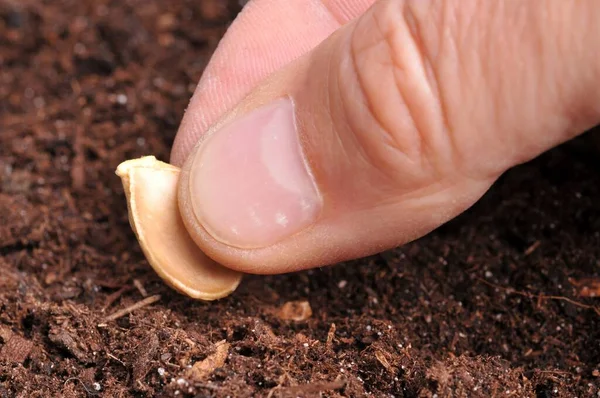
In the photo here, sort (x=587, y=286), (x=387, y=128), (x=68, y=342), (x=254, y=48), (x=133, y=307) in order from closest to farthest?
1. (x=387, y=128)
2. (x=68, y=342)
3. (x=133, y=307)
4. (x=587, y=286)
5. (x=254, y=48)

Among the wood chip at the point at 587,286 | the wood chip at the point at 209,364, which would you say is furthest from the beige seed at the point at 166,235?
the wood chip at the point at 587,286

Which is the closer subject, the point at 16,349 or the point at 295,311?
the point at 16,349

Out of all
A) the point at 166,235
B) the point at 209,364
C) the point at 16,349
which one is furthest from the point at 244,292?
the point at 16,349

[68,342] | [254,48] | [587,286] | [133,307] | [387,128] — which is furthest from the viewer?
[254,48]

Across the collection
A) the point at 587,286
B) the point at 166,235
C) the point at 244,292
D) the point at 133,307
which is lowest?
the point at 587,286

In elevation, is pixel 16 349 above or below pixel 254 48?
below

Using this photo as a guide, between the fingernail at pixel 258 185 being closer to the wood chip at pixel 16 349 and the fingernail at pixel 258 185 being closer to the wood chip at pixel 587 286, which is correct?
the wood chip at pixel 16 349

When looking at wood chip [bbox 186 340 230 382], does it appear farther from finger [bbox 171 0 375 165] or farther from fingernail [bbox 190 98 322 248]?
finger [bbox 171 0 375 165]

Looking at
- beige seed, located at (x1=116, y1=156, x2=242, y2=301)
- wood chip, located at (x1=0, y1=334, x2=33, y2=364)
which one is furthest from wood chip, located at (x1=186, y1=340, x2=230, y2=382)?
wood chip, located at (x1=0, y1=334, x2=33, y2=364)

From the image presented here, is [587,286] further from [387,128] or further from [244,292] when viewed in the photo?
[244,292]
